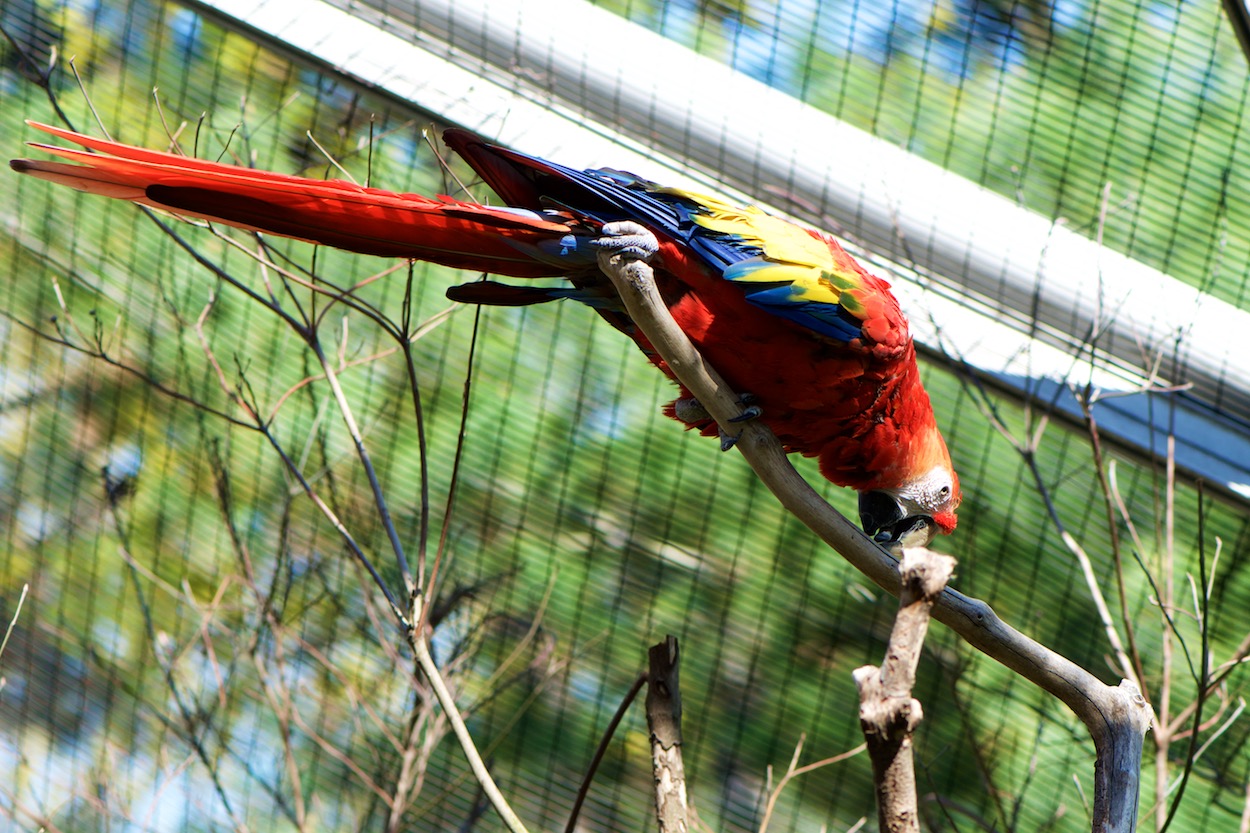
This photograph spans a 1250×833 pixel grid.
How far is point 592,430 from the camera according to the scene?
9.75 feet

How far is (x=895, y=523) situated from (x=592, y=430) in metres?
1.27

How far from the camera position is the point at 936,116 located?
8.76 ft

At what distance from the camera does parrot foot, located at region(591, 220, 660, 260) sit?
1.42 metres

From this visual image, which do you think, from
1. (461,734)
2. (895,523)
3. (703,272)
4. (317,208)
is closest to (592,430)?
(895,523)

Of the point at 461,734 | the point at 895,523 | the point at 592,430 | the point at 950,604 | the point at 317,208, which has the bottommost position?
the point at 461,734

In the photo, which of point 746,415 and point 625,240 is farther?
point 746,415

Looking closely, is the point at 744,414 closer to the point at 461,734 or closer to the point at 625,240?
the point at 625,240

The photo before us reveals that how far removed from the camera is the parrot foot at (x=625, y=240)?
1425 mm

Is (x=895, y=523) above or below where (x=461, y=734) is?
above

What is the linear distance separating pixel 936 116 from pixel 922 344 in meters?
0.67

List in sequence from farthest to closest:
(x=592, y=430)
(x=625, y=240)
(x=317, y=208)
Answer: (x=592, y=430) < (x=625, y=240) < (x=317, y=208)

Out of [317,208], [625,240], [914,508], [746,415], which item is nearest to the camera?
[317,208]

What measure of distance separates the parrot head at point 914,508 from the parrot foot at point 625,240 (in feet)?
2.08

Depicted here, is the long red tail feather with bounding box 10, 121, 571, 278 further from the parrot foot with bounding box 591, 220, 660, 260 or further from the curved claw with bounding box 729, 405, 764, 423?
the curved claw with bounding box 729, 405, 764, 423
